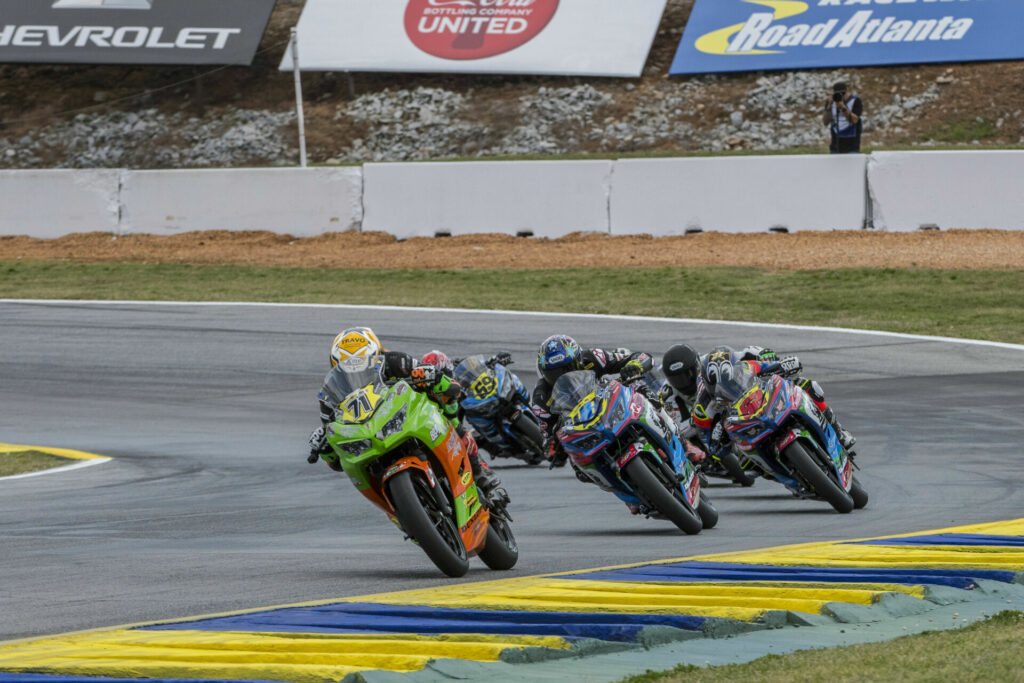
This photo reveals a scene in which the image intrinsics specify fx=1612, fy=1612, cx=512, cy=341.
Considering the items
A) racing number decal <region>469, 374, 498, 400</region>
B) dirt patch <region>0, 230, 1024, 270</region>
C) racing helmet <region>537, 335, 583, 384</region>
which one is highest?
dirt patch <region>0, 230, 1024, 270</region>

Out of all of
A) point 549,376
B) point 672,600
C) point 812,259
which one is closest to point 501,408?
point 549,376

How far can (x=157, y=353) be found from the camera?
18531 millimetres

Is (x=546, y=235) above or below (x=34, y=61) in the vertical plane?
below

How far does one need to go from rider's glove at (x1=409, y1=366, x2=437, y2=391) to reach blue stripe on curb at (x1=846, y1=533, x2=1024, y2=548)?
239cm

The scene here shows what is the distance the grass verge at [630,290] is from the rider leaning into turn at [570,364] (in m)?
9.45

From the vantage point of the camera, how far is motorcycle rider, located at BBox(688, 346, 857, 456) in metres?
10.2

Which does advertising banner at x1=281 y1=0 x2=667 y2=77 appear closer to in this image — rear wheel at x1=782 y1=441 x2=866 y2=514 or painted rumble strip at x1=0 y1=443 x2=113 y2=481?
painted rumble strip at x1=0 y1=443 x2=113 y2=481

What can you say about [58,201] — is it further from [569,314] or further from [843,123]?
[843,123]

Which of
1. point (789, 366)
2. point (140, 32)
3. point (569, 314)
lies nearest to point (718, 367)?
point (789, 366)

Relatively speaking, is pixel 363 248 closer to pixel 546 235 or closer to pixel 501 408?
pixel 546 235

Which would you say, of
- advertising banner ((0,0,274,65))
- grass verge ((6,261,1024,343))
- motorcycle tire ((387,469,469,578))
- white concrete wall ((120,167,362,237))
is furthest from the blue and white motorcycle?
advertising banner ((0,0,274,65))

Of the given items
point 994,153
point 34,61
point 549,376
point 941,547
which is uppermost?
point 34,61

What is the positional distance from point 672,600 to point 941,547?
2029mm

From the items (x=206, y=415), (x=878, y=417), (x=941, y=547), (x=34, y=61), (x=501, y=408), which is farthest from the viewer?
(x=34, y=61)
